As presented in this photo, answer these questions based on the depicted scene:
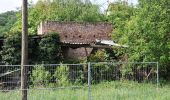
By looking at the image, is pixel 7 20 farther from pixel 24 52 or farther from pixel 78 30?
pixel 24 52

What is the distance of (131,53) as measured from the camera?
2702cm

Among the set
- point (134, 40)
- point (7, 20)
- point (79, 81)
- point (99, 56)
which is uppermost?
point (7, 20)

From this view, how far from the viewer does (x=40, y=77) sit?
59.7 ft

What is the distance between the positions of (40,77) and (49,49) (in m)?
9.46

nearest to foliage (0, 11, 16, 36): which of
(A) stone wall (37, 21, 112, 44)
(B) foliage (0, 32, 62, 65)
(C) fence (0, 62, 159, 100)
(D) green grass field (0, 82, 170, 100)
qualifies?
(A) stone wall (37, 21, 112, 44)

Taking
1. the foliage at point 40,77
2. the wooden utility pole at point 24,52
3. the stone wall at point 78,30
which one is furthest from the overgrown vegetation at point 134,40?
the wooden utility pole at point 24,52

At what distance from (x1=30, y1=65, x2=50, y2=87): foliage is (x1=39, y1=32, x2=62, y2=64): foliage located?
9175 mm

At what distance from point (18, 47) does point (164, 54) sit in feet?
28.1

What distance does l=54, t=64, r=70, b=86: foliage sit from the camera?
18.1 meters

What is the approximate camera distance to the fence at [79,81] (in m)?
16.7

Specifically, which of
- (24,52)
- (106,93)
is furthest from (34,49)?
(24,52)

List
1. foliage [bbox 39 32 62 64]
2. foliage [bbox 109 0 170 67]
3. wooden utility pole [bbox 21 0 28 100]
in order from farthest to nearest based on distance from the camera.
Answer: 1. foliage [bbox 39 32 62 64]
2. foliage [bbox 109 0 170 67]
3. wooden utility pole [bbox 21 0 28 100]

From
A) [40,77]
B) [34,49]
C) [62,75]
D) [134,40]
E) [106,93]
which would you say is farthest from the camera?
[34,49]

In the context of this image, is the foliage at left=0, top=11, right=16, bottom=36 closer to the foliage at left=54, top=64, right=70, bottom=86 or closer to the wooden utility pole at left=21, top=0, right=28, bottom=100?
the foliage at left=54, top=64, right=70, bottom=86
